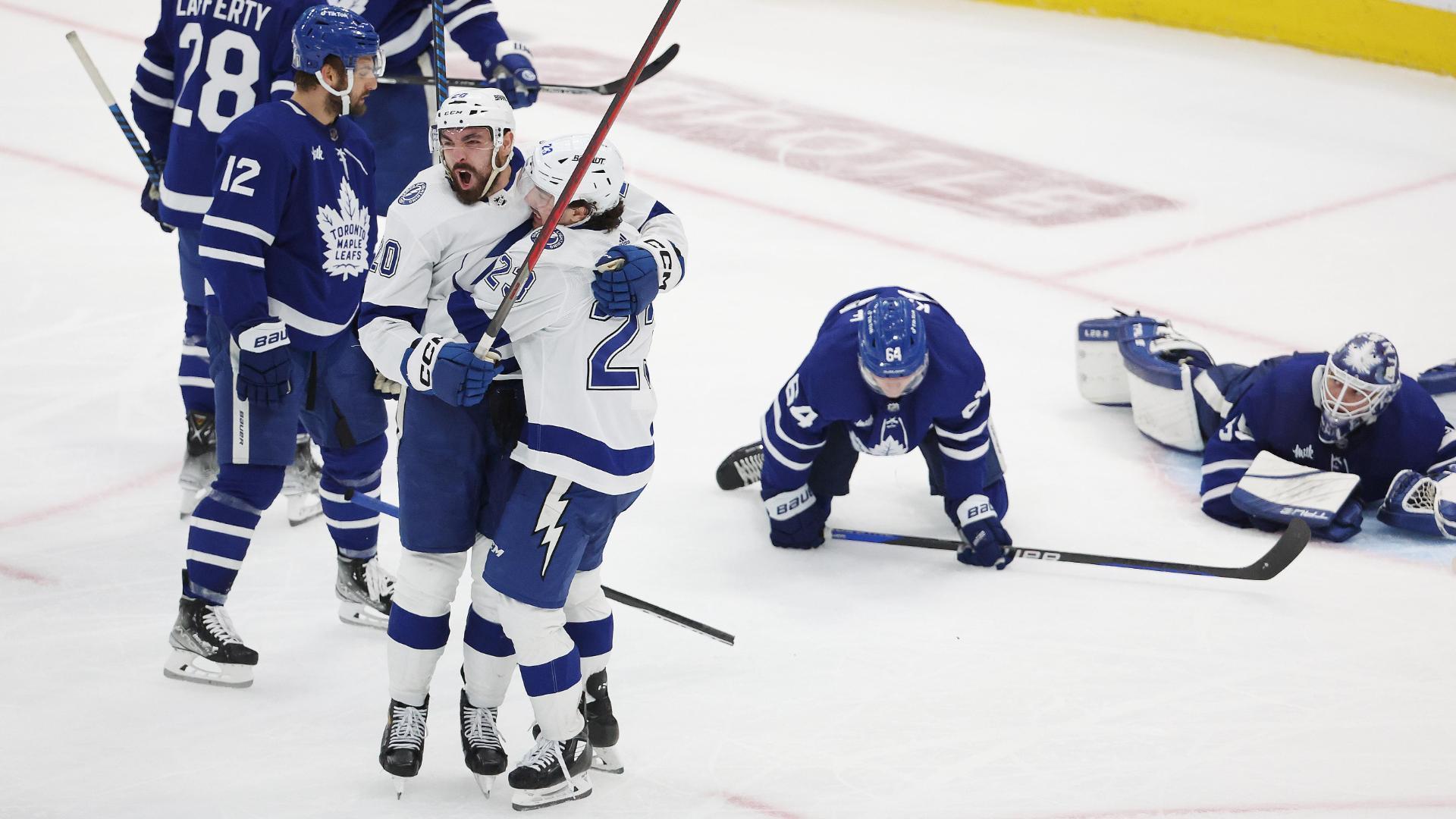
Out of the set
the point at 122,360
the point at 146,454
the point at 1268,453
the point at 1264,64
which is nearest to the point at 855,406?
the point at 1268,453

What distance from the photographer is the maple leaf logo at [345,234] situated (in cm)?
350

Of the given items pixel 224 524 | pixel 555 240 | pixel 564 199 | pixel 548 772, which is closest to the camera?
pixel 564 199

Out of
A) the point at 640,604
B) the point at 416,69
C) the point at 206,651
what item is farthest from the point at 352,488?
the point at 416,69

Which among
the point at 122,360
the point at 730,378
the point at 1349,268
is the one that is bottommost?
the point at 122,360

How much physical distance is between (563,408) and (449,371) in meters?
0.20

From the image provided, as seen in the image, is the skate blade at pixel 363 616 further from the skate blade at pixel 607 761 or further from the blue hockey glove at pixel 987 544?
the blue hockey glove at pixel 987 544

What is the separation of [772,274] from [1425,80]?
3.66 meters

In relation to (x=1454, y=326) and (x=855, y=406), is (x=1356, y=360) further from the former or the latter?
(x=1454, y=326)

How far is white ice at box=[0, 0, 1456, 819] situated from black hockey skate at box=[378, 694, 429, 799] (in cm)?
A: 8

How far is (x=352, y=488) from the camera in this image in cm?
374

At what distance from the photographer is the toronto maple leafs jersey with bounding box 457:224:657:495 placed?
2.88 meters

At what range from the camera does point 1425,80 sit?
8.01 meters

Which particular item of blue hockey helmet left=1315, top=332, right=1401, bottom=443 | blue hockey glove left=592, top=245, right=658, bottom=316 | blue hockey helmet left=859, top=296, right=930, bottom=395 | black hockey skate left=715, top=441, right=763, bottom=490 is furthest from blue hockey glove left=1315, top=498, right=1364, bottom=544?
blue hockey glove left=592, top=245, right=658, bottom=316

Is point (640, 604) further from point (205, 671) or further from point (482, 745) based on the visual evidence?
point (205, 671)
